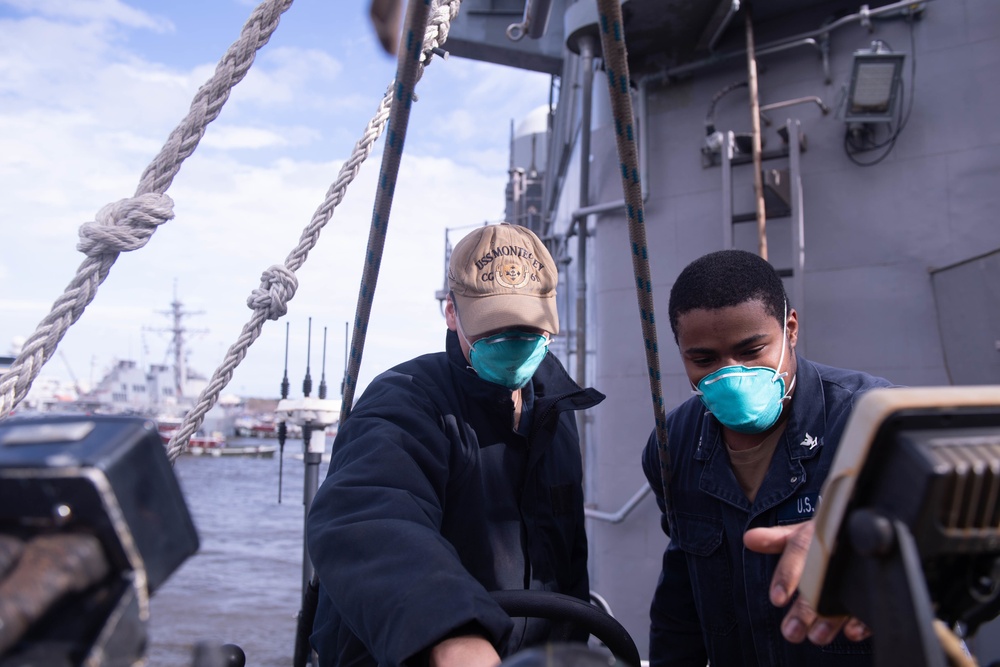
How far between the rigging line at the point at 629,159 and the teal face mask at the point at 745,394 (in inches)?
5.6

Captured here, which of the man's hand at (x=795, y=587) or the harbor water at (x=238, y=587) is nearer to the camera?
the man's hand at (x=795, y=587)

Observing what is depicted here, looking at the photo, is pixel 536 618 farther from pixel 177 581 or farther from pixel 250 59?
pixel 177 581

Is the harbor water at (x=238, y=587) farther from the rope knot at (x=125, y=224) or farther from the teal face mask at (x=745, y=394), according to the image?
the teal face mask at (x=745, y=394)

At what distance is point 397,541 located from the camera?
132 cm

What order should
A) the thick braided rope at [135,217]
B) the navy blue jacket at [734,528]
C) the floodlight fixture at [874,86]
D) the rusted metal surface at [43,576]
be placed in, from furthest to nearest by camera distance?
the floodlight fixture at [874,86] < the navy blue jacket at [734,528] < the thick braided rope at [135,217] < the rusted metal surface at [43,576]

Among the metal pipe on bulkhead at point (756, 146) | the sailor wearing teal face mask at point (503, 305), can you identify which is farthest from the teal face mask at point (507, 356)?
the metal pipe on bulkhead at point (756, 146)

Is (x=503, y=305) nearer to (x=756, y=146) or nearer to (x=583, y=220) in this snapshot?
(x=756, y=146)

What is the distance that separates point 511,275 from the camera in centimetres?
185

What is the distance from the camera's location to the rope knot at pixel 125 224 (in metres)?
1.66

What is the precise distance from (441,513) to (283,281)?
0.88 metres

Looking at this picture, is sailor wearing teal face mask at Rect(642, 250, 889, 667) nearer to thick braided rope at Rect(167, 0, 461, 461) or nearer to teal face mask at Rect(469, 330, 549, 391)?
teal face mask at Rect(469, 330, 549, 391)

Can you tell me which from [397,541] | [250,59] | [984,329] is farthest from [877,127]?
[397,541]

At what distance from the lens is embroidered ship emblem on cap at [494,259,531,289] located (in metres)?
1.85

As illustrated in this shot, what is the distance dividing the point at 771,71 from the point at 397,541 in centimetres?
445
